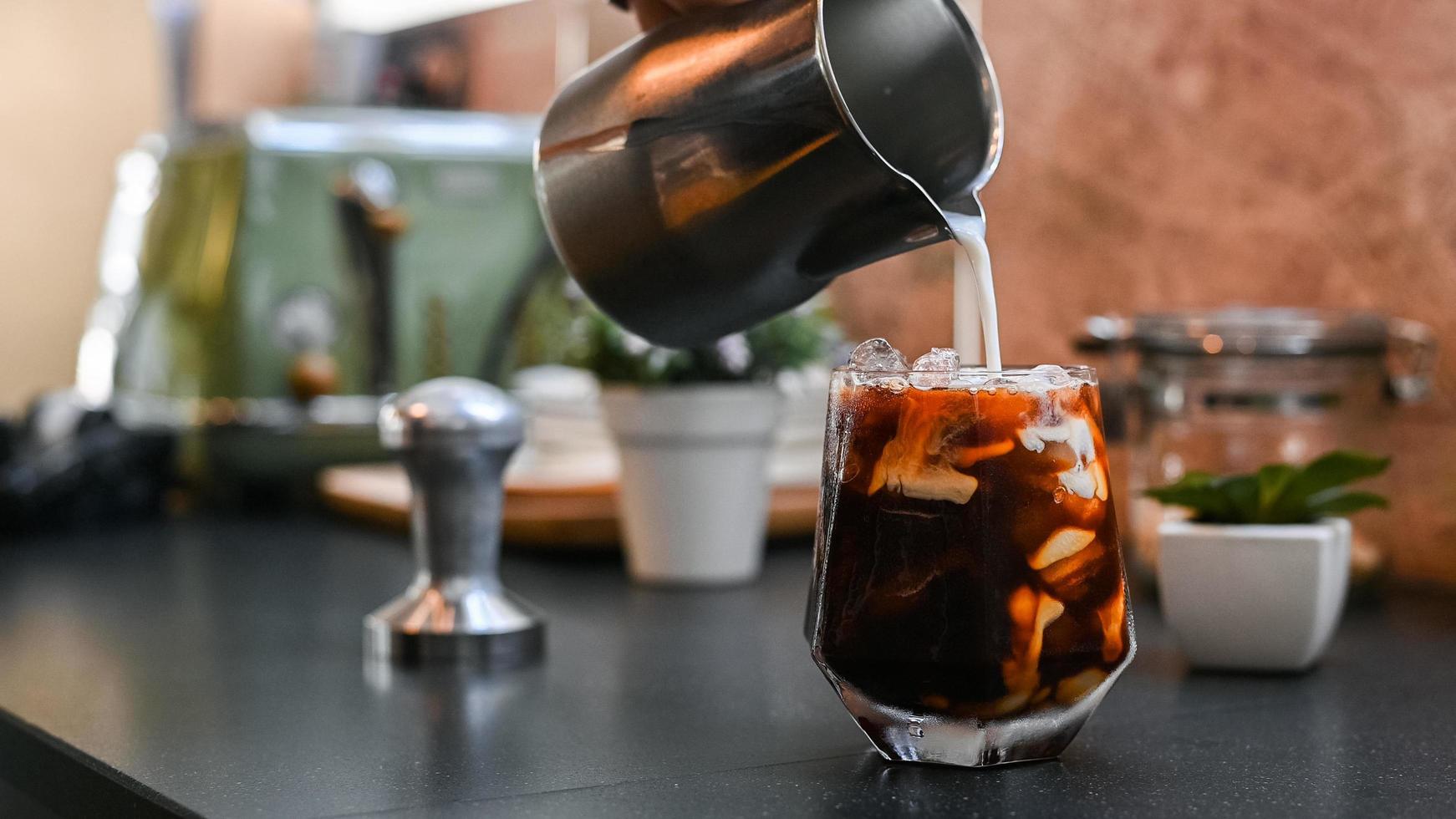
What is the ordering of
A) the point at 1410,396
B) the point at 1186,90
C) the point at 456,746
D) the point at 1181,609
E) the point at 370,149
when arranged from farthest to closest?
the point at 370,149
the point at 1186,90
the point at 1410,396
the point at 1181,609
the point at 456,746

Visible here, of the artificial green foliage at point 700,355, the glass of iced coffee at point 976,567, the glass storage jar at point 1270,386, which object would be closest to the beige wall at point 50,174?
the artificial green foliage at point 700,355

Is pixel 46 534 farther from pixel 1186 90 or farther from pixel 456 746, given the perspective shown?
pixel 1186 90

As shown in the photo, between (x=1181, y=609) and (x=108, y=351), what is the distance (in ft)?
4.48

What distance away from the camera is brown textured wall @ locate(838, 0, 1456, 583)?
1.11 m

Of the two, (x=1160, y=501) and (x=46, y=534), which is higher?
(x=1160, y=501)

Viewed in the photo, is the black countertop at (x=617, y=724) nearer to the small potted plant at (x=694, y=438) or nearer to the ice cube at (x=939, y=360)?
the small potted plant at (x=694, y=438)

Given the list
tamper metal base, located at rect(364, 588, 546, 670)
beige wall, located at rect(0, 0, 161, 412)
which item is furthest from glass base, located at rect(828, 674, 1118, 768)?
beige wall, located at rect(0, 0, 161, 412)

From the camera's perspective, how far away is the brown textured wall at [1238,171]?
111 centimetres

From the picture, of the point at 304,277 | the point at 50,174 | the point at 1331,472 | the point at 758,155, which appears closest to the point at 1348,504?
the point at 1331,472

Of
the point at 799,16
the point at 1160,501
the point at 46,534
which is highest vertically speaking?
the point at 799,16

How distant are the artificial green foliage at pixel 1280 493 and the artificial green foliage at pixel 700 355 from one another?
39 cm

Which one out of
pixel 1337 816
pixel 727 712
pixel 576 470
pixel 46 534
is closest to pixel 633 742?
pixel 727 712

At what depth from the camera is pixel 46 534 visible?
1484 mm

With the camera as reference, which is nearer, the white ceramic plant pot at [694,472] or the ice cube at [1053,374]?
the ice cube at [1053,374]
